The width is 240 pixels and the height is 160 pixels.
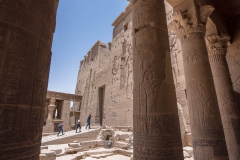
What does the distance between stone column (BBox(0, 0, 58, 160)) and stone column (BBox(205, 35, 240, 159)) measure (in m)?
5.23

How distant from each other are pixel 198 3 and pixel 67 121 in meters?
22.6

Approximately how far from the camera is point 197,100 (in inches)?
123

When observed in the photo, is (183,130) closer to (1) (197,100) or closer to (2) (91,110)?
(1) (197,100)

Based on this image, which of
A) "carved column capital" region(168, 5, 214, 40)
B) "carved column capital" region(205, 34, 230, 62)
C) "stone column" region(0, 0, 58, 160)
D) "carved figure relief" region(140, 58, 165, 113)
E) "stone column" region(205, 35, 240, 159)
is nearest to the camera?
"stone column" region(0, 0, 58, 160)

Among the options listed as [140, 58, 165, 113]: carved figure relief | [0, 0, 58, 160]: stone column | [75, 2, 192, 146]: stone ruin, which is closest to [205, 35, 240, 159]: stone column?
[75, 2, 192, 146]: stone ruin

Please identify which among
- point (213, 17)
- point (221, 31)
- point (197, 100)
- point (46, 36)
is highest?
point (213, 17)

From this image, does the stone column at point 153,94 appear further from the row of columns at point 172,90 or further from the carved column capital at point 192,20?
the carved column capital at point 192,20

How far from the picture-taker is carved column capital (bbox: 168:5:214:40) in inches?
144

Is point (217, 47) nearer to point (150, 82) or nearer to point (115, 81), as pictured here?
point (150, 82)

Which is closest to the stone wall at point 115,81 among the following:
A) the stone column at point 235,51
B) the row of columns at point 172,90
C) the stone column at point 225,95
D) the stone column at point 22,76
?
the stone column at point 235,51

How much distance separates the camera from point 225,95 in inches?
179

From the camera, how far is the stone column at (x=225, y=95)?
4312 mm

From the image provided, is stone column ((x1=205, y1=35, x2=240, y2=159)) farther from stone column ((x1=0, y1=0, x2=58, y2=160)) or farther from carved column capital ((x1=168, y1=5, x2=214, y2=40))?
stone column ((x1=0, y1=0, x2=58, y2=160))

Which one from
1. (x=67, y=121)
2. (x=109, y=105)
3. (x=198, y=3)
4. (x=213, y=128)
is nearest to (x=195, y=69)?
(x=213, y=128)
